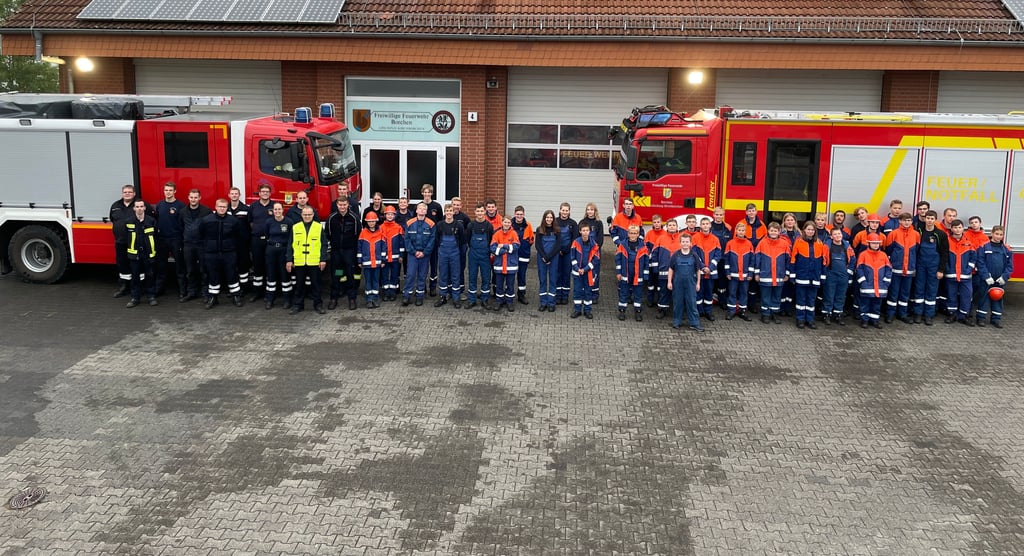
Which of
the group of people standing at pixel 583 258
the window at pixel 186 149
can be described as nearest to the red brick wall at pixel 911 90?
the group of people standing at pixel 583 258

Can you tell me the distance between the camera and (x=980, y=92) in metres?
16.1

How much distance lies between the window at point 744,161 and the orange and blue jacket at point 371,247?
5.03m

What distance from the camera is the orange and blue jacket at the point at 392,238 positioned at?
11.6 m

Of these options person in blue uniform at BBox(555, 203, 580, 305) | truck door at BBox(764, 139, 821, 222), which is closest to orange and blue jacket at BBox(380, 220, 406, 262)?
person in blue uniform at BBox(555, 203, 580, 305)

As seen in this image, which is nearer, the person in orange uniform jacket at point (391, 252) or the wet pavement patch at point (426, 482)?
the wet pavement patch at point (426, 482)

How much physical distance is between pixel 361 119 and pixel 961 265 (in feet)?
36.3

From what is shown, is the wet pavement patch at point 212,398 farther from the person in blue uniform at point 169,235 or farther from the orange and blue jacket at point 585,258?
the orange and blue jacket at point 585,258

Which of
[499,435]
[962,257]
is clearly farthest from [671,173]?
[499,435]

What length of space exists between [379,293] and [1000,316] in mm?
8408

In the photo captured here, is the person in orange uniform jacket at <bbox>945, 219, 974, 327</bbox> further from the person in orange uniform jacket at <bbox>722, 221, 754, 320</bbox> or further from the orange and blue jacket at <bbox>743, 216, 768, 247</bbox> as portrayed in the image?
the person in orange uniform jacket at <bbox>722, 221, 754, 320</bbox>

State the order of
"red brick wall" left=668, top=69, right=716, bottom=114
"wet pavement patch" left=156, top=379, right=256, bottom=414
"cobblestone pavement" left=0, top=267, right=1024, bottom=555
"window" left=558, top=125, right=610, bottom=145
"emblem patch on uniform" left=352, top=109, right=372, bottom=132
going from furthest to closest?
"window" left=558, top=125, right=610, bottom=145 < "emblem patch on uniform" left=352, top=109, right=372, bottom=132 < "red brick wall" left=668, top=69, right=716, bottom=114 < "wet pavement patch" left=156, top=379, right=256, bottom=414 < "cobblestone pavement" left=0, top=267, right=1024, bottom=555

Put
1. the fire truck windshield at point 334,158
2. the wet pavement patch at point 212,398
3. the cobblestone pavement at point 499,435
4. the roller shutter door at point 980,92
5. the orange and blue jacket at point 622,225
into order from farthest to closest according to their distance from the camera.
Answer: the roller shutter door at point 980,92
the fire truck windshield at point 334,158
the orange and blue jacket at point 622,225
the wet pavement patch at point 212,398
the cobblestone pavement at point 499,435

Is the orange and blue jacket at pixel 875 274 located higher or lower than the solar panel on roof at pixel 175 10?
lower

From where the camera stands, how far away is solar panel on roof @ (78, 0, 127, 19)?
15508 mm
